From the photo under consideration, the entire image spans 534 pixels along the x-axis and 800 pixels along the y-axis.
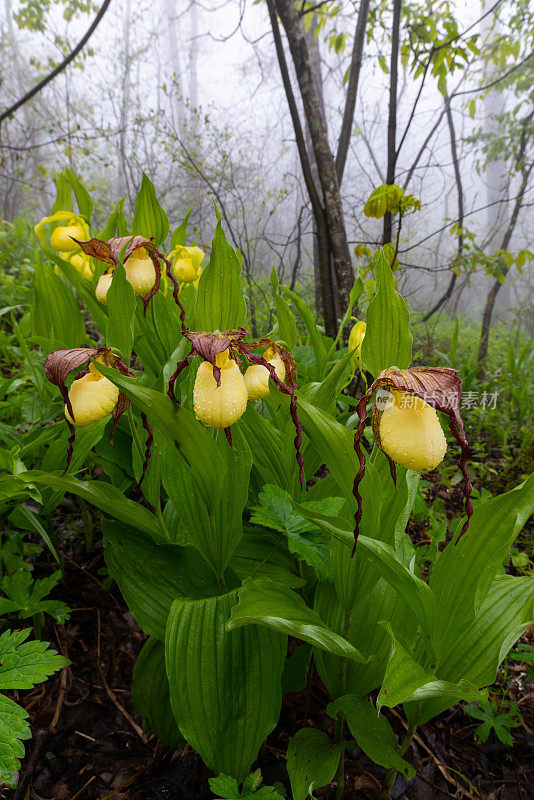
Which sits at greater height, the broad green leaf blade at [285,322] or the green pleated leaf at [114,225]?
the green pleated leaf at [114,225]

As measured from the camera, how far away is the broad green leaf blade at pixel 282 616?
648 mm

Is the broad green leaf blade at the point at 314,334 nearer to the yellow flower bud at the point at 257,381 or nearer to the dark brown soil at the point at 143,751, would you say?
the yellow flower bud at the point at 257,381

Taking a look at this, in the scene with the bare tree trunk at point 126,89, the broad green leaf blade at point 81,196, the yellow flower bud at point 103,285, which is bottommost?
the yellow flower bud at point 103,285

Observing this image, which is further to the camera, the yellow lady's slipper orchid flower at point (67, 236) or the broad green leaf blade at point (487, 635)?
the yellow lady's slipper orchid flower at point (67, 236)

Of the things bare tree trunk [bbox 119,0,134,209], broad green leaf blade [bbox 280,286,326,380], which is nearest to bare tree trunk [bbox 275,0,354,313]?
broad green leaf blade [bbox 280,286,326,380]

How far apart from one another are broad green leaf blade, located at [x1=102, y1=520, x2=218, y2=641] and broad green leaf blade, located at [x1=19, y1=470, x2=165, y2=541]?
32 mm

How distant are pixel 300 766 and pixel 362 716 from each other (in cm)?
16

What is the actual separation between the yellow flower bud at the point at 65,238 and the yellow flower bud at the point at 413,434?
4.13ft

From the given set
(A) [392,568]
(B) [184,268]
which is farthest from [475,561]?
(B) [184,268]

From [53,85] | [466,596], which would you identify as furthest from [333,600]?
[53,85]

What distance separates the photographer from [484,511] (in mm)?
692

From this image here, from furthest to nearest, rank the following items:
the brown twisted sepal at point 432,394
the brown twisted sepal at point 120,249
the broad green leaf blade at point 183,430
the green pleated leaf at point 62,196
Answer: the green pleated leaf at point 62,196 → the brown twisted sepal at point 120,249 → the broad green leaf blade at point 183,430 → the brown twisted sepal at point 432,394

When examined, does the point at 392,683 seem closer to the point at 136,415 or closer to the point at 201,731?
the point at 201,731

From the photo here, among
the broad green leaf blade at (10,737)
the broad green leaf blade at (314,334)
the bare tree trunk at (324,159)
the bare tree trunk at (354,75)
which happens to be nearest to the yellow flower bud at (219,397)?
the broad green leaf blade at (10,737)
